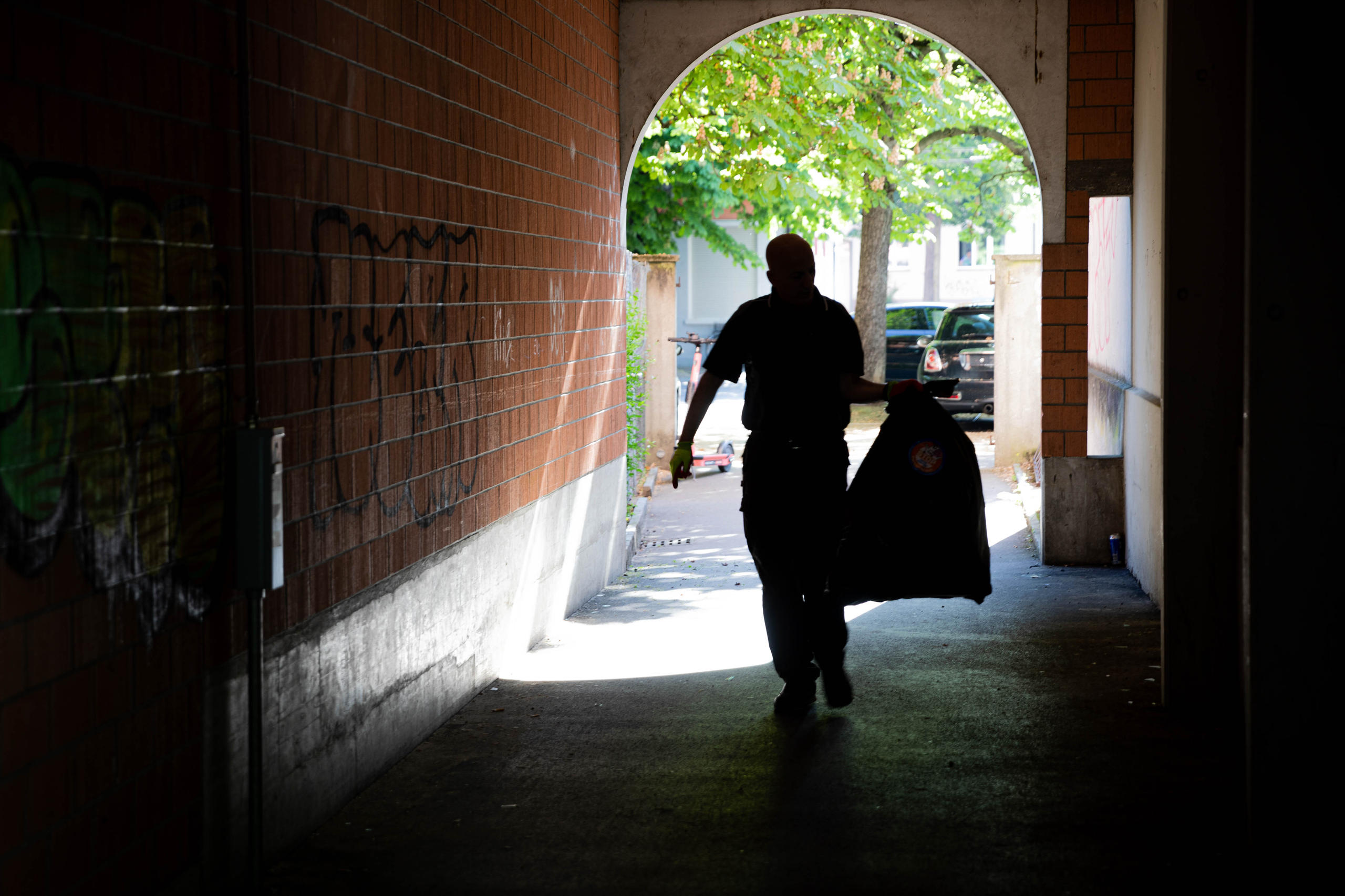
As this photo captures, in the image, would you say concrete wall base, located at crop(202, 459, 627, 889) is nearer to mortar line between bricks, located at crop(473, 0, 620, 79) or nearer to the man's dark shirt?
the man's dark shirt

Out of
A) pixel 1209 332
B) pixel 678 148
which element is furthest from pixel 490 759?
pixel 678 148

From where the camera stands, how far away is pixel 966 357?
1945cm

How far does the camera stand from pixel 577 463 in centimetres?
871

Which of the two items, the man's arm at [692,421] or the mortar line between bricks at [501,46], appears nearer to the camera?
the mortar line between bricks at [501,46]

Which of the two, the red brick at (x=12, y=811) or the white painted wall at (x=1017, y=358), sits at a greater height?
the white painted wall at (x=1017, y=358)

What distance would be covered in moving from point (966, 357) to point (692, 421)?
14.0 m

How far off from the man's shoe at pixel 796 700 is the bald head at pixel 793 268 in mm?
1578

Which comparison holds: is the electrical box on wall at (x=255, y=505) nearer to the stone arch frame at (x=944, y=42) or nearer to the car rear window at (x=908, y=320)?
the stone arch frame at (x=944, y=42)

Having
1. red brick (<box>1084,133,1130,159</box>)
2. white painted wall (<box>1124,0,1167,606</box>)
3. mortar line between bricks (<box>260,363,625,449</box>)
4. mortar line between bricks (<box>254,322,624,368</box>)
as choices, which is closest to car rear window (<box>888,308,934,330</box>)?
red brick (<box>1084,133,1130,159</box>)

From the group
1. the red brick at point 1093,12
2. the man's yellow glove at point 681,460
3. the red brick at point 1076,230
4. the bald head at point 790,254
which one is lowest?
the man's yellow glove at point 681,460

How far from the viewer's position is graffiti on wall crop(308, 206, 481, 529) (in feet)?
15.9

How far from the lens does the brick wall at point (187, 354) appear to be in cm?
313

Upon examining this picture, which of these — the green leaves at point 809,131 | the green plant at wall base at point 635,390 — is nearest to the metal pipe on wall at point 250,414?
the green plant at wall base at point 635,390

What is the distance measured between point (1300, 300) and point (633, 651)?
14.4 feet
